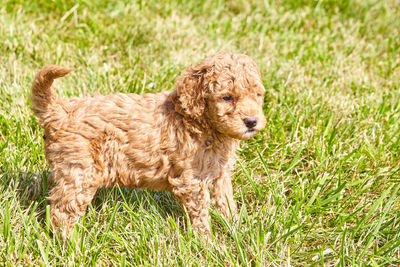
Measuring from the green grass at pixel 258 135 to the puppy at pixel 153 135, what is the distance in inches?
11.8

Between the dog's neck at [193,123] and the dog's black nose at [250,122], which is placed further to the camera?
the dog's neck at [193,123]

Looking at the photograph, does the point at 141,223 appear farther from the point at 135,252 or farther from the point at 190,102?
the point at 190,102

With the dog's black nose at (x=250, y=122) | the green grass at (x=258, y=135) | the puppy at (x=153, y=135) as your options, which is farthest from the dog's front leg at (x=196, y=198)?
the dog's black nose at (x=250, y=122)

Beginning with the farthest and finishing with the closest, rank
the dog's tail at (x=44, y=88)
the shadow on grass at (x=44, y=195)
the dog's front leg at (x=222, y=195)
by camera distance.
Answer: the shadow on grass at (x=44, y=195)
the dog's front leg at (x=222, y=195)
the dog's tail at (x=44, y=88)

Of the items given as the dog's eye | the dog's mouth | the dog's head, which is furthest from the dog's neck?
the dog's mouth

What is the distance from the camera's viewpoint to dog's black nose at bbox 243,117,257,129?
3.41 meters

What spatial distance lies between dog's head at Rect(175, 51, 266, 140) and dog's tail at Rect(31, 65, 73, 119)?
96 cm

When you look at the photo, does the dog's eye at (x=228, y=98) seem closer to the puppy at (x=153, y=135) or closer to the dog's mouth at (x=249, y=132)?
the puppy at (x=153, y=135)

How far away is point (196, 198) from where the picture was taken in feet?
12.4

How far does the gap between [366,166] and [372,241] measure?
1.14 meters

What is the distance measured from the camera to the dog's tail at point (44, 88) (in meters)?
3.40

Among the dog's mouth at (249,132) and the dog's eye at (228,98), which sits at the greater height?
the dog's eye at (228,98)

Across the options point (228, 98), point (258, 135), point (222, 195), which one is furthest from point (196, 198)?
point (258, 135)

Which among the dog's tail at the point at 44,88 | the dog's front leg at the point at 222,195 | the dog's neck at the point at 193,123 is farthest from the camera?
the dog's front leg at the point at 222,195
